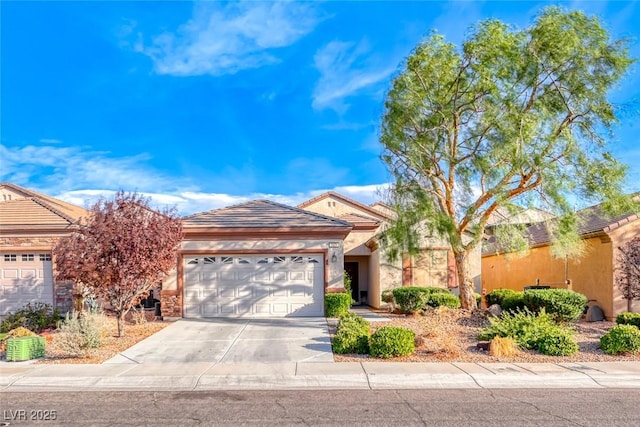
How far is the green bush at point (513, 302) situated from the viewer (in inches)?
633

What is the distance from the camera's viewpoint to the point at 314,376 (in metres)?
9.30

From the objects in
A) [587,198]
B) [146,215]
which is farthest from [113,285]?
[587,198]

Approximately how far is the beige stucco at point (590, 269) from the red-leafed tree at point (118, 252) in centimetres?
1082

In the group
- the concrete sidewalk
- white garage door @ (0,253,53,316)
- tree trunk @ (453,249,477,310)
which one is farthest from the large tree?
white garage door @ (0,253,53,316)

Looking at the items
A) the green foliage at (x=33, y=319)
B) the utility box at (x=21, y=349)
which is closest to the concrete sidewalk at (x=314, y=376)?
the utility box at (x=21, y=349)

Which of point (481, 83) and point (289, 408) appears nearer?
point (289, 408)

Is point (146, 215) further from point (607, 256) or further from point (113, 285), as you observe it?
point (607, 256)

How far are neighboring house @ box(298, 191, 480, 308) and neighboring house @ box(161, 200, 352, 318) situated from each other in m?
2.49

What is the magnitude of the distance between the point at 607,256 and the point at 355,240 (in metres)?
11.6

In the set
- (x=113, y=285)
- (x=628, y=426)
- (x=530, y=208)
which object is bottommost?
(x=628, y=426)

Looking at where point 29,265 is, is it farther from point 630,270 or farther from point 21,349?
point 630,270

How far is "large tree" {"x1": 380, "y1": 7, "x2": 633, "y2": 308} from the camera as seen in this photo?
14383 mm

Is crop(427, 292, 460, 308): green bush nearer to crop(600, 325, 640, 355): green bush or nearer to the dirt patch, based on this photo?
the dirt patch

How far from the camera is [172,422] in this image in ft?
22.6
